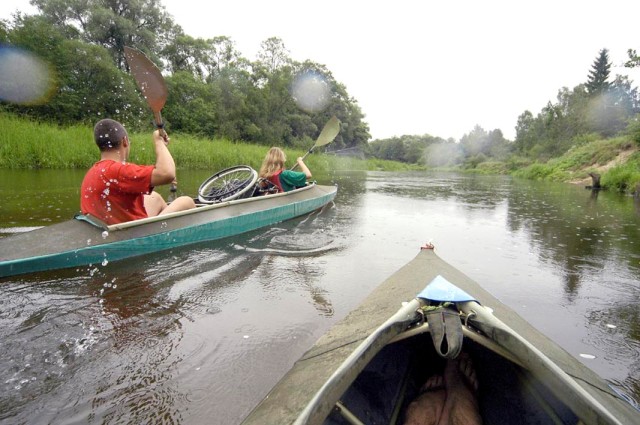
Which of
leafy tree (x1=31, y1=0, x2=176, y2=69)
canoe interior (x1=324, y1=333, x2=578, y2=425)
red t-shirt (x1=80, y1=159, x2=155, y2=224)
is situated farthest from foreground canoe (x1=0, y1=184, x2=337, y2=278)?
leafy tree (x1=31, y1=0, x2=176, y2=69)

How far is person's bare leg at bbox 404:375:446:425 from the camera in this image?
1.42 metres

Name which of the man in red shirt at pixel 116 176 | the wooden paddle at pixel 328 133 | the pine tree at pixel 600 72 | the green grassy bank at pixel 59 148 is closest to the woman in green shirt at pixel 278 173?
the wooden paddle at pixel 328 133

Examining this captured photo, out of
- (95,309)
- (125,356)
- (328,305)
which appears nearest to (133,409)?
(125,356)

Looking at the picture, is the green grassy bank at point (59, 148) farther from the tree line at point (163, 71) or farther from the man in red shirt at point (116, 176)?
the man in red shirt at point (116, 176)

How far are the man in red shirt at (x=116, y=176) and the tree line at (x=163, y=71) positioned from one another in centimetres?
1791

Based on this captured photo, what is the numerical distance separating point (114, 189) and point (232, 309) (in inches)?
66.5

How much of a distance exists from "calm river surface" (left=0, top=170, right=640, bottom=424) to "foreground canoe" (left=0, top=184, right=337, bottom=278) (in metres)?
0.14

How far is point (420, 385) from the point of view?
5.57 ft

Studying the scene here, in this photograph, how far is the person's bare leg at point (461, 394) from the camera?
136 centimetres

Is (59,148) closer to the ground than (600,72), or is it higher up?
closer to the ground

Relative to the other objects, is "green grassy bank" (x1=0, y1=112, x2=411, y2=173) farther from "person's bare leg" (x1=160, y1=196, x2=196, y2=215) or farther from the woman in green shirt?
"person's bare leg" (x1=160, y1=196, x2=196, y2=215)

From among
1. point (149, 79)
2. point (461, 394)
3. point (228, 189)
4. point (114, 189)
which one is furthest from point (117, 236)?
point (461, 394)

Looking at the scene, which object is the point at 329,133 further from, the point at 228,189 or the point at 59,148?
the point at 59,148

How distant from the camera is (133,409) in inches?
66.1
